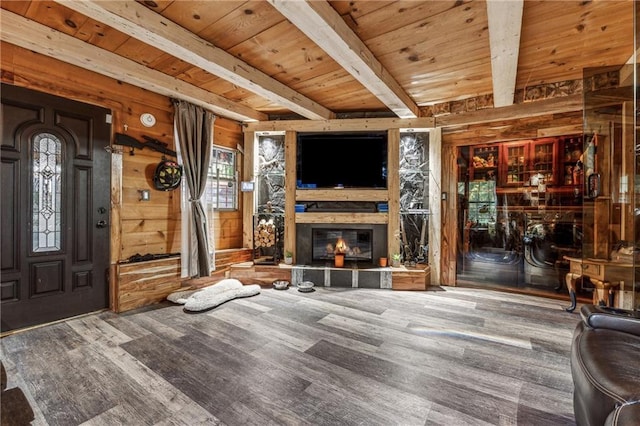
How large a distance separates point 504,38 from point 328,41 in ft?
4.27

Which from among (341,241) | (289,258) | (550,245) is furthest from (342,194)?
(550,245)

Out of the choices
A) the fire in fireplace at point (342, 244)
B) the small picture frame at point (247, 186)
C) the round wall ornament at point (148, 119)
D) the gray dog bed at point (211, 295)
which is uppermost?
the round wall ornament at point (148, 119)

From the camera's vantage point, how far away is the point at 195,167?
3.63m

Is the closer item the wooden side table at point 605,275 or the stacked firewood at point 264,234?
the wooden side table at point 605,275

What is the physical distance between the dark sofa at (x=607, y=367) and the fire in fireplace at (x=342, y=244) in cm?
278

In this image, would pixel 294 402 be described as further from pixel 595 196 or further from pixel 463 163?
Result: pixel 463 163

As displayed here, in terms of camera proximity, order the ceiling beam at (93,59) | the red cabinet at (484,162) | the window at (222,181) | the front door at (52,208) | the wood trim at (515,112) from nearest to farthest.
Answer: the ceiling beam at (93,59)
the front door at (52,208)
the wood trim at (515,112)
the red cabinet at (484,162)
the window at (222,181)

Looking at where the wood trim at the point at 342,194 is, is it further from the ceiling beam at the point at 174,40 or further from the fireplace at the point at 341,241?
the ceiling beam at the point at 174,40

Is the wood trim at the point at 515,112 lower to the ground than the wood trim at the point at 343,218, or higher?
higher

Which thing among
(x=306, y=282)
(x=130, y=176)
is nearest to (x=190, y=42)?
(x=130, y=176)

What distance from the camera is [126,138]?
10.1ft

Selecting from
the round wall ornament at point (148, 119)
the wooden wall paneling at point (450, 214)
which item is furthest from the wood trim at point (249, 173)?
the wooden wall paneling at point (450, 214)

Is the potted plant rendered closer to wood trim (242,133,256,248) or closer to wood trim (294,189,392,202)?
wood trim (242,133,256,248)

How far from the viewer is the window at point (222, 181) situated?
405 cm
